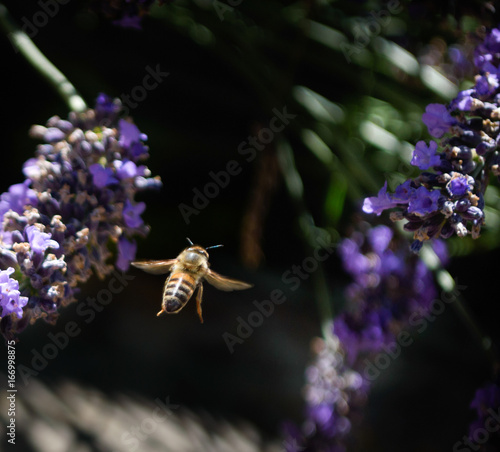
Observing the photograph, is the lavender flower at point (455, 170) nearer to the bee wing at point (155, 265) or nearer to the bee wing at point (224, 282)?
the bee wing at point (224, 282)

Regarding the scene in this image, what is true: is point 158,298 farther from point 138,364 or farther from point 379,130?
point 379,130

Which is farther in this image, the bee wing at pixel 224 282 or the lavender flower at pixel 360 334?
the lavender flower at pixel 360 334
